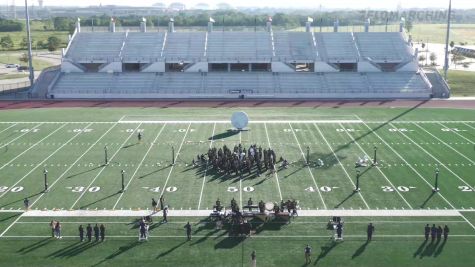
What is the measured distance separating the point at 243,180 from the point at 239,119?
1155 cm

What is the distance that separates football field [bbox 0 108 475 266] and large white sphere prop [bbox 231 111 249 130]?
0.88m

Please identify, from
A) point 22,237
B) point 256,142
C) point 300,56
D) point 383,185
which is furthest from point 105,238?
point 300,56

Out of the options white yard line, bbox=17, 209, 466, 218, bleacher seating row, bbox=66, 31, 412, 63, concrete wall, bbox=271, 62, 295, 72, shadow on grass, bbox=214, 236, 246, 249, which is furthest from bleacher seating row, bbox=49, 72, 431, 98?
shadow on grass, bbox=214, 236, 246, 249

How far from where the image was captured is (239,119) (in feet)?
134

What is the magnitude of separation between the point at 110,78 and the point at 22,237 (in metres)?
37.7

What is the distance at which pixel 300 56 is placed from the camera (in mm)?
61656

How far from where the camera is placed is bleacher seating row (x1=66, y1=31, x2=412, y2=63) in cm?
6156

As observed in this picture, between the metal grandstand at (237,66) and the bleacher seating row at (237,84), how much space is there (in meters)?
0.10

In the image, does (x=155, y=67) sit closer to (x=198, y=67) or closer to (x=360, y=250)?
(x=198, y=67)

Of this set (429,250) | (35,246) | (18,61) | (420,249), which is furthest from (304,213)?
(18,61)

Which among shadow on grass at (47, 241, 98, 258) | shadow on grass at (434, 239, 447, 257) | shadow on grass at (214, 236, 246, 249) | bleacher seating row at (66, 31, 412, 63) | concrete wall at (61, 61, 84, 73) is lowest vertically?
shadow on grass at (47, 241, 98, 258)

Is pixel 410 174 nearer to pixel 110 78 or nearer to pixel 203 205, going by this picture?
pixel 203 205

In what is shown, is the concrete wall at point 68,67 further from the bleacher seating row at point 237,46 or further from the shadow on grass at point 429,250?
the shadow on grass at point 429,250

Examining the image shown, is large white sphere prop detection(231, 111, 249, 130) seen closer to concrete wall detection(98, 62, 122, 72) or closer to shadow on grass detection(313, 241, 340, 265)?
shadow on grass detection(313, 241, 340, 265)
